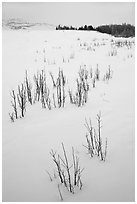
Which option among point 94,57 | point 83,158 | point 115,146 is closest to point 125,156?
point 115,146

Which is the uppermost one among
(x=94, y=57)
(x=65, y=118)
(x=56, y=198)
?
(x=94, y=57)

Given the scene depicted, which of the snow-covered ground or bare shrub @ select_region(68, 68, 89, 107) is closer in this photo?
the snow-covered ground

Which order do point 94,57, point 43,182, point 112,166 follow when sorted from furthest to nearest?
point 94,57 < point 112,166 < point 43,182

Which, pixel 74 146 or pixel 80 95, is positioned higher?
pixel 80 95

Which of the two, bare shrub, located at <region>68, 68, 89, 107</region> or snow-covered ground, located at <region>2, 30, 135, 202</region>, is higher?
bare shrub, located at <region>68, 68, 89, 107</region>

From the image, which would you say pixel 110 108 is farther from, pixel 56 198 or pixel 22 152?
pixel 56 198

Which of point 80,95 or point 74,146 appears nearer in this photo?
point 74,146

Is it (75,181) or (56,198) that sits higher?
(75,181)

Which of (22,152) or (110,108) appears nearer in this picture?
(22,152)

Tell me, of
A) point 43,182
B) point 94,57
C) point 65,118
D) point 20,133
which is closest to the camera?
point 43,182

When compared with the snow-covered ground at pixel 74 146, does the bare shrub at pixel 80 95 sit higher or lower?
higher

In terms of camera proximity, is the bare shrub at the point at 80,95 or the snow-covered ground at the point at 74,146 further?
the bare shrub at the point at 80,95

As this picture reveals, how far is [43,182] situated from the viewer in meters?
1.92

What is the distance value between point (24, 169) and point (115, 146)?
101 cm
